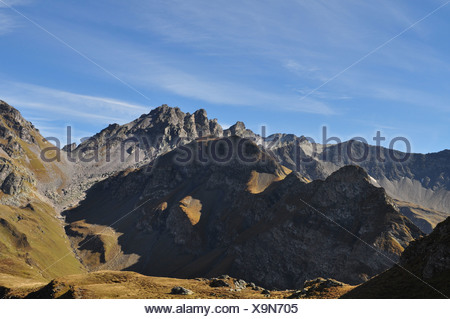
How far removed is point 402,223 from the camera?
172 meters

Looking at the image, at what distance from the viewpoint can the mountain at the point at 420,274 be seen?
47.6 m

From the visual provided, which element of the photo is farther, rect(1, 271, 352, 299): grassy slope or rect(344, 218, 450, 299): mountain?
rect(1, 271, 352, 299): grassy slope

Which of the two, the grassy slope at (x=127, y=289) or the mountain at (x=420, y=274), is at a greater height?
the mountain at (x=420, y=274)

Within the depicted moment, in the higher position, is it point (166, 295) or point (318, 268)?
point (166, 295)

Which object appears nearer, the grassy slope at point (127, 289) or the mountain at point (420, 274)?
the mountain at point (420, 274)

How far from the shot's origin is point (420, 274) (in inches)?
2046

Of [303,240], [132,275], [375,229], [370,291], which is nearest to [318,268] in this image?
[303,240]

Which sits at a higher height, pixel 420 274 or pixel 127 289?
pixel 420 274

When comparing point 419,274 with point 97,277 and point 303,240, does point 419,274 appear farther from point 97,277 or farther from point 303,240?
point 303,240

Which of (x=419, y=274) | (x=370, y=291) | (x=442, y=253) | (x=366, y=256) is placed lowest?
(x=366, y=256)

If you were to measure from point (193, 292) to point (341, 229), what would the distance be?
431 ft

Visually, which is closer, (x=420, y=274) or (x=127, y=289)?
(x=420, y=274)

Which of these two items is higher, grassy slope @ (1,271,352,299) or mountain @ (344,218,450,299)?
mountain @ (344,218,450,299)

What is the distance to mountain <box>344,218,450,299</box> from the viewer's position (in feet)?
156
